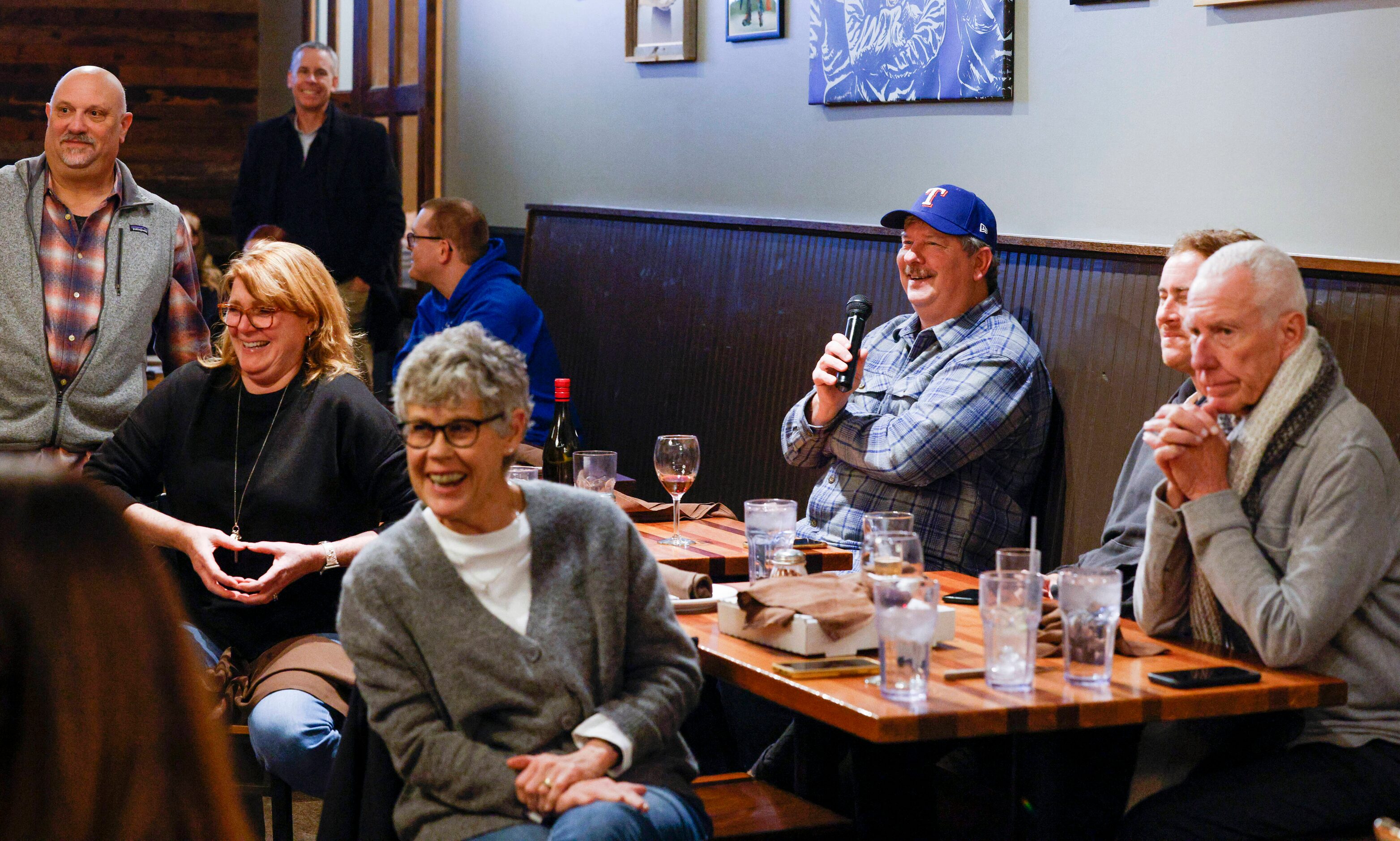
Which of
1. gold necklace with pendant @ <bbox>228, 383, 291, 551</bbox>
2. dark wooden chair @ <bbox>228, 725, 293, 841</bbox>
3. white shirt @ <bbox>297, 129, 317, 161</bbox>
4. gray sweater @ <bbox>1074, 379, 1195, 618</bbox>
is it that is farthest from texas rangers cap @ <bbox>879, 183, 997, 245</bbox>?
white shirt @ <bbox>297, 129, 317, 161</bbox>

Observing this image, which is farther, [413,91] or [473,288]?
[413,91]

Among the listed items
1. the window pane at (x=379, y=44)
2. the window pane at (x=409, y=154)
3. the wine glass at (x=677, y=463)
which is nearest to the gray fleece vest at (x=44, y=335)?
the wine glass at (x=677, y=463)

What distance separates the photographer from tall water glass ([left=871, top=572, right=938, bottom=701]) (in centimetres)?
200

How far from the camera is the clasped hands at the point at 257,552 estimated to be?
Answer: 285 cm

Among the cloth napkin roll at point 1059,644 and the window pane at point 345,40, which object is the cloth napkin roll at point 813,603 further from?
the window pane at point 345,40

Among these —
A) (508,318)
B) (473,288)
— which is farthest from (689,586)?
(473,288)

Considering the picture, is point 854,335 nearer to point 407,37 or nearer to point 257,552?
point 257,552

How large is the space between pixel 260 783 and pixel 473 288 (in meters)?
2.45

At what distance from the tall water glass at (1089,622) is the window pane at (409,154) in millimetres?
5619

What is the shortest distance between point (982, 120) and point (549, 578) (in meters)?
2.27

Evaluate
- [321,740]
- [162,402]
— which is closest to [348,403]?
[162,402]

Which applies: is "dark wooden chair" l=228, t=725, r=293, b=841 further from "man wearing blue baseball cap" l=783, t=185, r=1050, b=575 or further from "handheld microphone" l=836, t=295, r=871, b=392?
"handheld microphone" l=836, t=295, r=871, b=392

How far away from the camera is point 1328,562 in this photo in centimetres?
219

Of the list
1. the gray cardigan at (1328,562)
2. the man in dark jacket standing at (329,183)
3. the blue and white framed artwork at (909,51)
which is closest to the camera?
the gray cardigan at (1328,562)
